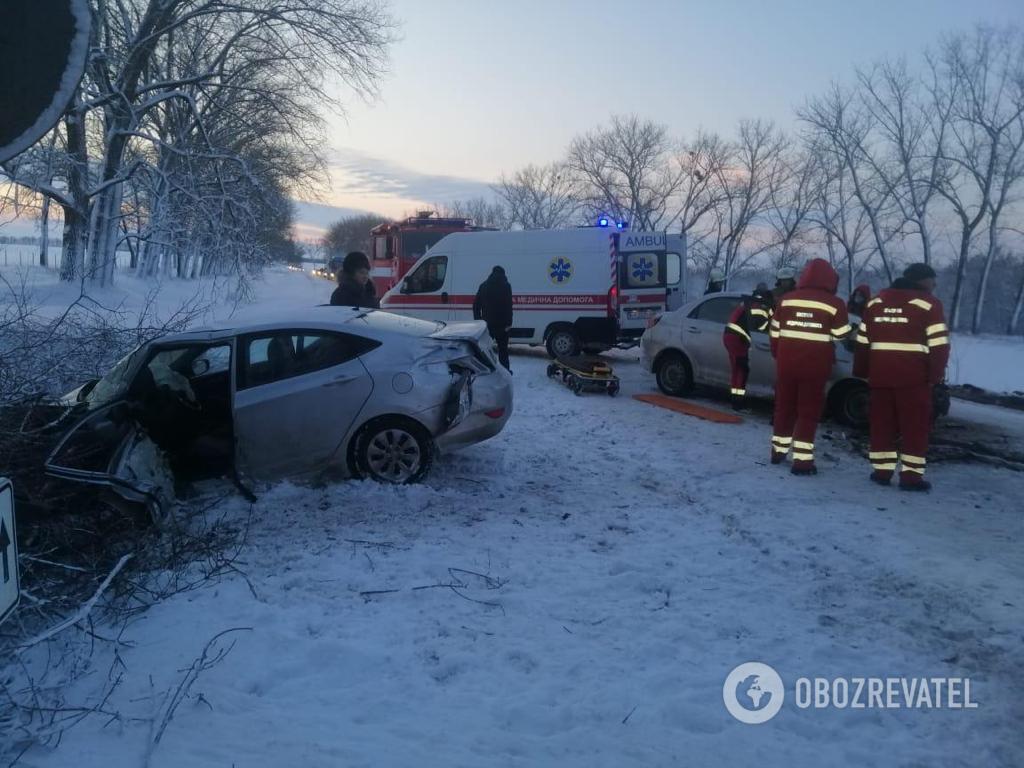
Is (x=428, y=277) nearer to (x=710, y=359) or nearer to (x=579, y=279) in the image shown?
(x=579, y=279)

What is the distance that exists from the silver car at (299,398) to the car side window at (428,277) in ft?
29.5

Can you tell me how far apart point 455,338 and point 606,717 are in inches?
142

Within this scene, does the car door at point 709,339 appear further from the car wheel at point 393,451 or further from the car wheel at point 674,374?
the car wheel at point 393,451

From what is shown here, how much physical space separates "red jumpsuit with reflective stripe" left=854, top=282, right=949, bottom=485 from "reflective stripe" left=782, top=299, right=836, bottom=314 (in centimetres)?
36

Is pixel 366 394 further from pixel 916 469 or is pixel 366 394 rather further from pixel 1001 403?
pixel 1001 403

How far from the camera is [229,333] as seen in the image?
5641mm

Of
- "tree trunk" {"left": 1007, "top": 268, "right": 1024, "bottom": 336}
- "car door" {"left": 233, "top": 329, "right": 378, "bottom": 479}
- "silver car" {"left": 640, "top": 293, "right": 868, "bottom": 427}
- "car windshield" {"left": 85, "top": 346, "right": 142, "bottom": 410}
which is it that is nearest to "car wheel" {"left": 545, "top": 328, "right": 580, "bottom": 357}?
"silver car" {"left": 640, "top": 293, "right": 868, "bottom": 427}

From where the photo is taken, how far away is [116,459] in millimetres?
4445

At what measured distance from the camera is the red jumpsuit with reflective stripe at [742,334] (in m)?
8.98

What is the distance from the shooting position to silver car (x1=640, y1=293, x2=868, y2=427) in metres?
8.37

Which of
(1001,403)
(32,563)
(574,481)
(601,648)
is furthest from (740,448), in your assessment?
(1001,403)

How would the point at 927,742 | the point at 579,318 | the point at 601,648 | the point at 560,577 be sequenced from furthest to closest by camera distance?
the point at 579,318, the point at 560,577, the point at 601,648, the point at 927,742

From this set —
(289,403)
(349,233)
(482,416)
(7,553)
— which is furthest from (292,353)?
(349,233)

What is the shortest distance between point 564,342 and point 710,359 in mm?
4478
